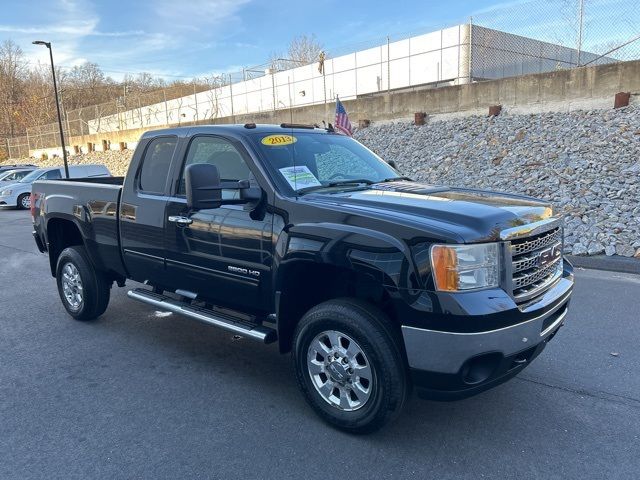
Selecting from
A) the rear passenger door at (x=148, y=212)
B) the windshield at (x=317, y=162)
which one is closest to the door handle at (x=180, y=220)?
the rear passenger door at (x=148, y=212)

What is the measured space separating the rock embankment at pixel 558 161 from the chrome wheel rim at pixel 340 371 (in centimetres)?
594

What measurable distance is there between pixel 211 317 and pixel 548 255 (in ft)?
8.35

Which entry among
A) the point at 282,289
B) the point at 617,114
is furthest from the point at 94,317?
the point at 617,114

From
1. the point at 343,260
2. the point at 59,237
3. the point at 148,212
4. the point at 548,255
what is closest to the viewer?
the point at 343,260

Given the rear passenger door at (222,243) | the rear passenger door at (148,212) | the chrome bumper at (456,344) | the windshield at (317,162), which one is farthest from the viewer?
the rear passenger door at (148,212)

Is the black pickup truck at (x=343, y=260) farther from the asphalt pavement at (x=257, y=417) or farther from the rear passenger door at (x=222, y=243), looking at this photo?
the asphalt pavement at (x=257, y=417)

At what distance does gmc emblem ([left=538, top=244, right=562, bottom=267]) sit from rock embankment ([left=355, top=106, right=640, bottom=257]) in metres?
4.83

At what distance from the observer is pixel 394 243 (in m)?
2.95

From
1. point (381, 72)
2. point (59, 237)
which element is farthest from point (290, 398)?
point (381, 72)

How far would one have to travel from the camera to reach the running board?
12.4 ft

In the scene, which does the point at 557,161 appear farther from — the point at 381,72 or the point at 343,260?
the point at 381,72

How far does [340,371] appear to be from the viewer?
3291 millimetres

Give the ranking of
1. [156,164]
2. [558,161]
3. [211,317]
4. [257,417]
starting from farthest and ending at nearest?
[558,161] → [156,164] → [211,317] → [257,417]

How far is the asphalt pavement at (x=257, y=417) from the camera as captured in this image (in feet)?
9.81
